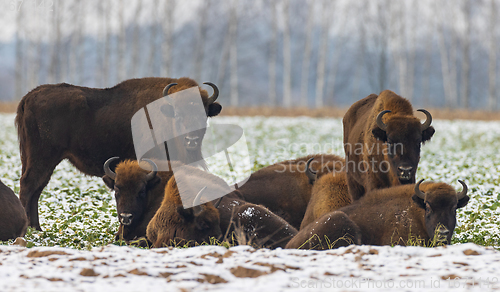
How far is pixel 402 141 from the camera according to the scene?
22.5ft

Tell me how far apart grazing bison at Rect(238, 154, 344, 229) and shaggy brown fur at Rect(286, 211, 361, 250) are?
101 inches

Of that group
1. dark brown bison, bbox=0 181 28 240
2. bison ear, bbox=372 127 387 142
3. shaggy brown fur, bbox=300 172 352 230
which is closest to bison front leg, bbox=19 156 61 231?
dark brown bison, bbox=0 181 28 240

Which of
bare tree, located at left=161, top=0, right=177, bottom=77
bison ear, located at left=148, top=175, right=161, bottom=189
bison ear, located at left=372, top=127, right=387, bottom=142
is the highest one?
bare tree, located at left=161, top=0, right=177, bottom=77

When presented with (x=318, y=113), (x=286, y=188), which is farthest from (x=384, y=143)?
(x=318, y=113)

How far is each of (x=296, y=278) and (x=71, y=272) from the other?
180 centimetres

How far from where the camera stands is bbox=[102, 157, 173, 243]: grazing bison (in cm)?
670

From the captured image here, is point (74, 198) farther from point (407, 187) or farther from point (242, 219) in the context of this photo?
point (407, 187)

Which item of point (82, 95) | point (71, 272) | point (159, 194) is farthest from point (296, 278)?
point (82, 95)

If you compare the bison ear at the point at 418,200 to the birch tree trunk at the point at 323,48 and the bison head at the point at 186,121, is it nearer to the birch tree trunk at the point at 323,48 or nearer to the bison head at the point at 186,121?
the bison head at the point at 186,121

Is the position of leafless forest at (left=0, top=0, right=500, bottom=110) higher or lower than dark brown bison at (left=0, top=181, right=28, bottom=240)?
higher

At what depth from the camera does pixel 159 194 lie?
276 inches

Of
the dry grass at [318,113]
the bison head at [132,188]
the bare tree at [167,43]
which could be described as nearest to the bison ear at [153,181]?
the bison head at [132,188]

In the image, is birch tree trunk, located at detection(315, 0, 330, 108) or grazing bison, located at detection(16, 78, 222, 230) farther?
birch tree trunk, located at detection(315, 0, 330, 108)

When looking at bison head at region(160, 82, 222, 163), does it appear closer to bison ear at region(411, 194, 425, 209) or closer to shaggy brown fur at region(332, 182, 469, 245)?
shaggy brown fur at region(332, 182, 469, 245)
